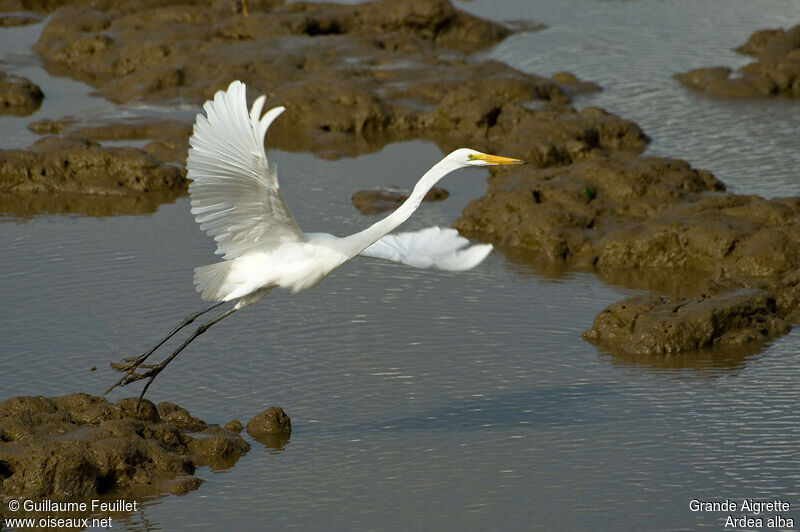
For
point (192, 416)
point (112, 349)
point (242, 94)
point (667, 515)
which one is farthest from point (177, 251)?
point (667, 515)

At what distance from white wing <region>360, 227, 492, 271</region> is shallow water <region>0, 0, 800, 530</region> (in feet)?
3.37

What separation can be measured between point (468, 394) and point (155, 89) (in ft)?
32.3

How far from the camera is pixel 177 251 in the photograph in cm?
1041

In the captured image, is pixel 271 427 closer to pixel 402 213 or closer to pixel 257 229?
pixel 257 229

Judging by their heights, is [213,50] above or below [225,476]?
above

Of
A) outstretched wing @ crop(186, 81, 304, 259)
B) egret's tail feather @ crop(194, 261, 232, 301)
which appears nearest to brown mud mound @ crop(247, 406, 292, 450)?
egret's tail feather @ crop(194, 261, 232, 301)

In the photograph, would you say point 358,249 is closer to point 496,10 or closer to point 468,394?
point 468,394

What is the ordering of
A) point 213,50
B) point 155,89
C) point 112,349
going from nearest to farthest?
point 112,349
point 155,89
point 213,50

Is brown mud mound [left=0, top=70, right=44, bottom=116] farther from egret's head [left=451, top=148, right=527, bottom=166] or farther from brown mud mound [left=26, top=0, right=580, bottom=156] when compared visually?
egret's head [left=451, top=148, right=527, bottom=166]

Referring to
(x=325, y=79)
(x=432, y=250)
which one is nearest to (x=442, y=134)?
(x=325, y=79)

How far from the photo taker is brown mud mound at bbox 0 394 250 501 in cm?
585

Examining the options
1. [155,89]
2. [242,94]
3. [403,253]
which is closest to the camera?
[242,94]

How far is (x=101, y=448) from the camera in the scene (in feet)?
19.7

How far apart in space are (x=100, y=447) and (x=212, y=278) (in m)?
1.23
